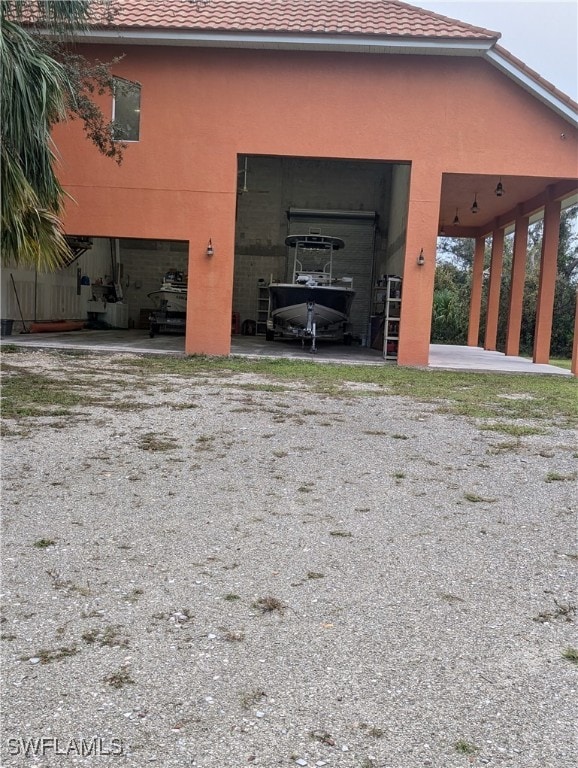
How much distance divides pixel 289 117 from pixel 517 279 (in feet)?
25.8

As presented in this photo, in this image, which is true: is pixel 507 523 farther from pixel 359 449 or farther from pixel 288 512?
pixel 359 449

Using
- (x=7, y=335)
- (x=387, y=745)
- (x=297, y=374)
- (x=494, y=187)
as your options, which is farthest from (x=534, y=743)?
(x=7, y=335)

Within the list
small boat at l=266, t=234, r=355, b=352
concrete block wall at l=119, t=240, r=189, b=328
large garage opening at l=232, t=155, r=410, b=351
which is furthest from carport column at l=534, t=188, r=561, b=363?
concrete block wall at l=119, t=240, r=189, b=328

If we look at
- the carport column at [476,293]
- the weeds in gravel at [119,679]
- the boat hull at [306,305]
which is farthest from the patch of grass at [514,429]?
the carport column at [476,293]

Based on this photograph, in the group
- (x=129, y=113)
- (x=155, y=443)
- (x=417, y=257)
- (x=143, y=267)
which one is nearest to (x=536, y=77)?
(x=417, y=257)

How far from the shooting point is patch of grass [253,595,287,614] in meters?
2.57

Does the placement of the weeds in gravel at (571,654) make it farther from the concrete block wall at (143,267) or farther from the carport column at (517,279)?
the concrete block wall at (143,267)

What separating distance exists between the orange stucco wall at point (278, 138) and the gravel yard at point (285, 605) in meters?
7.82

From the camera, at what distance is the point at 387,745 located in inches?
72.1

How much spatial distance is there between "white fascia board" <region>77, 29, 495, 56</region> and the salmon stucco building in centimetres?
3

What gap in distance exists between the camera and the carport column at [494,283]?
62.9 ft

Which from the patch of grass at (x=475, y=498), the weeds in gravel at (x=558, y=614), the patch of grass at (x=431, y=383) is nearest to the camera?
the weeds in gravel at (x=558, y=614)

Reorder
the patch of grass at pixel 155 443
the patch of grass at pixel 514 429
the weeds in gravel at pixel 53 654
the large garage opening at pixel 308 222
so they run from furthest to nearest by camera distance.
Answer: the large garage opening at pixel 308 222, the patch of grass at pixel 514 429, the patch of grass at pixel 155 443, the weeds in gravel at pixel 53 654

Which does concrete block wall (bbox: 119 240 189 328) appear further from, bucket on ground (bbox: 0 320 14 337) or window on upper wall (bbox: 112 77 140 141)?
window on upper wall (bbox: 112 77 140 141)
